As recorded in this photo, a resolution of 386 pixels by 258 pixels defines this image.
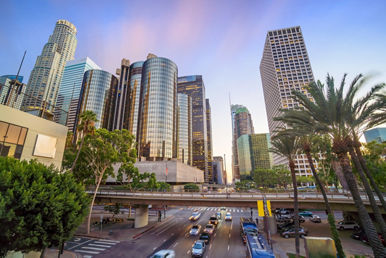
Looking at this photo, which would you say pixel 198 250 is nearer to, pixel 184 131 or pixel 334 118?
pixel 334 118

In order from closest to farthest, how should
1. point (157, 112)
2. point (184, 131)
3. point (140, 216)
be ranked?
point (140, 216) < point (157, 112) < point (184, 131)

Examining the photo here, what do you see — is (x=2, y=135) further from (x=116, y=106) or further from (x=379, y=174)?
(x=116, y=106)

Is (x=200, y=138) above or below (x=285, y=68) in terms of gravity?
below

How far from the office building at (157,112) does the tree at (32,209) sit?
8844 centimetres

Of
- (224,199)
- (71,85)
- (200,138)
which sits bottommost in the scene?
(224,199)

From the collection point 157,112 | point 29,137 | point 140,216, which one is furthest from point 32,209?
point 157,112

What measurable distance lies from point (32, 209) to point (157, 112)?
96743 mm

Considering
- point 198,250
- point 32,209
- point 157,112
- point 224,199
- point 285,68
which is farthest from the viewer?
point 285,68

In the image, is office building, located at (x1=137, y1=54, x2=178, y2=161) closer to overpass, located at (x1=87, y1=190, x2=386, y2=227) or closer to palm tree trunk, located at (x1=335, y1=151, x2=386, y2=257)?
overpass, located at (x1=87, y1=190, x2=386, y2=227)

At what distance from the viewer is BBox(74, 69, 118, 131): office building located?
128 m

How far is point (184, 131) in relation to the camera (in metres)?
143

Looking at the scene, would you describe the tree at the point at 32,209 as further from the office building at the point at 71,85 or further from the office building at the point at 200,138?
the office building at the point at 200,138

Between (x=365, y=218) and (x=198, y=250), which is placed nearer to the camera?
(x=365, y=218)

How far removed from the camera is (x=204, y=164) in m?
179
